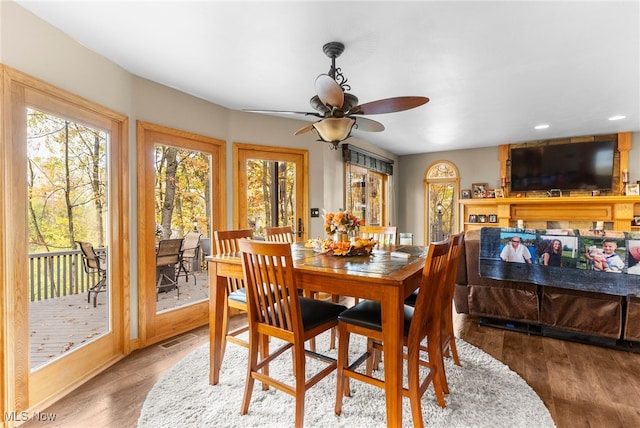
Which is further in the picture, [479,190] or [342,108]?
[479,190]

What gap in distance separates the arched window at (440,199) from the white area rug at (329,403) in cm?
502

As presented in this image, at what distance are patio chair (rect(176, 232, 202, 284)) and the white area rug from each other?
3.79 ft

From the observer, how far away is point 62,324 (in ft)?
7.33

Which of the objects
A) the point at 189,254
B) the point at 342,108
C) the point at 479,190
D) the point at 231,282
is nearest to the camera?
the point at 342,108

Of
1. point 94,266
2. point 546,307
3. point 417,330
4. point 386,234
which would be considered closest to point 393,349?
point 417,330

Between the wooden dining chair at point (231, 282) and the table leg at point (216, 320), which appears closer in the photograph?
the table leg at point (216, 320)

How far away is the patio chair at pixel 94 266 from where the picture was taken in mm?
2418

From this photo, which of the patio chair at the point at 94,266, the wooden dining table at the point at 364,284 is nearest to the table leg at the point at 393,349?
the wooden dining table at the point at 364,284

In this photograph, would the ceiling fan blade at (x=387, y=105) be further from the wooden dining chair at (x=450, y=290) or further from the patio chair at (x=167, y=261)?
the patio chair at (x=167, y=261)

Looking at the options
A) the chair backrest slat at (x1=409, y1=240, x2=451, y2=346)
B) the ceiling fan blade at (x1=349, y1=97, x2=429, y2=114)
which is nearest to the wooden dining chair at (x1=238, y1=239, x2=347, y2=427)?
the chair backrest slat at (x1=409, y1=240, x2=451, y2=346)

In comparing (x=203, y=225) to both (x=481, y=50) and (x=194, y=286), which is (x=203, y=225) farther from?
(x=481, y=50)

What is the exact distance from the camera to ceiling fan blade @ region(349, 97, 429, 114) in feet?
6.76

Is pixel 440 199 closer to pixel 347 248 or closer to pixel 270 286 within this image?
pixel 347 248

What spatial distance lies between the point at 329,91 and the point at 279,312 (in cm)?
137
